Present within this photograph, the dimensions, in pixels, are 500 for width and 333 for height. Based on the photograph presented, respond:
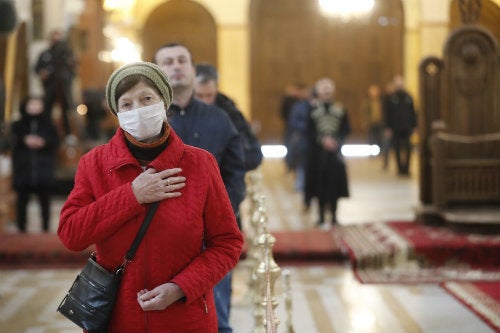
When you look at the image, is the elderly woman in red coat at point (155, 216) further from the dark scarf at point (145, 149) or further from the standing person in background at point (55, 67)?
the standing person in background at point (55, 67)

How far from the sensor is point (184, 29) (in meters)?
25.1

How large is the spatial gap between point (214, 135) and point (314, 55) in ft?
70.8

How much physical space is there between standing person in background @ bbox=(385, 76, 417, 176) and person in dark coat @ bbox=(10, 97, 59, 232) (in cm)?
857

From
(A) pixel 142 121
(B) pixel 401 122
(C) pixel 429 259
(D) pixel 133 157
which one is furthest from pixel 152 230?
(B) pixel 401 122

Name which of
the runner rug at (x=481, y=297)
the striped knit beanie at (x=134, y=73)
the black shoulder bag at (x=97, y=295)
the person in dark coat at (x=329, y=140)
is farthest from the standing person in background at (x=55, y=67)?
the black shoulder bag at (x=97, y=295)

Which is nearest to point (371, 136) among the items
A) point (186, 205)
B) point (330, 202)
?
Result: point (330, 202)

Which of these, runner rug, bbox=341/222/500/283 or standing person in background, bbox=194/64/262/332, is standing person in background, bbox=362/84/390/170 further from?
standing person in background, bbox=194/64/262/332

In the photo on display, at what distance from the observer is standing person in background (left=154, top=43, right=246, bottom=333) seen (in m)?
→ 4.45

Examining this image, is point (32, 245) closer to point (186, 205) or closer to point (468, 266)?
point (468, 266)

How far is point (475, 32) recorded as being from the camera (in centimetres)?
968

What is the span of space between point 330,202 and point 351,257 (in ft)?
6.66

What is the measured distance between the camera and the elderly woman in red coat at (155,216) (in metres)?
2.93

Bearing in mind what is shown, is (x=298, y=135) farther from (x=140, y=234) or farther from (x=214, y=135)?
(x=140, y=234)

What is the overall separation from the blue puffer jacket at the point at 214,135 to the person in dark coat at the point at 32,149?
5856 millimetres
